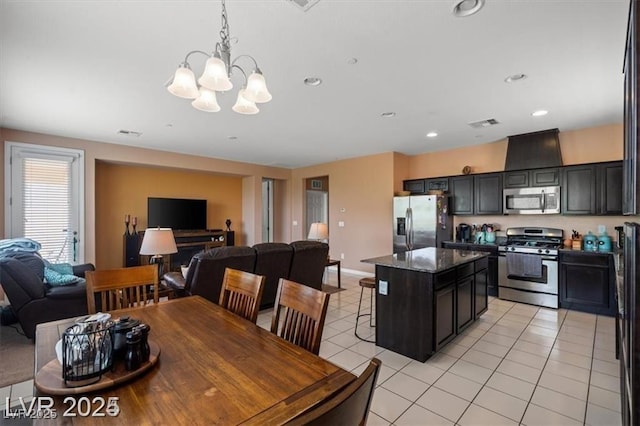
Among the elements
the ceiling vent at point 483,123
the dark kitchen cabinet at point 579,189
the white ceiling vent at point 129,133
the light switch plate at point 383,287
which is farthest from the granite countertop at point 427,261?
the white ceiling vent at point 129,133

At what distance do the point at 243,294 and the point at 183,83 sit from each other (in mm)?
1339

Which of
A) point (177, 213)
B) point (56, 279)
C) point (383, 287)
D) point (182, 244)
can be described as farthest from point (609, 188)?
point (177, 213)

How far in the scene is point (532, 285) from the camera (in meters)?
4.45

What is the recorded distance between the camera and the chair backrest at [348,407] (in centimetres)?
57

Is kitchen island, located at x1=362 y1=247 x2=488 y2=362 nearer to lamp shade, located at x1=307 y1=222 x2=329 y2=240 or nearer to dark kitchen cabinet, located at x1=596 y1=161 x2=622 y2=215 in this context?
lamp shade, located at x1=307 y1=222 x2=329 y2=240

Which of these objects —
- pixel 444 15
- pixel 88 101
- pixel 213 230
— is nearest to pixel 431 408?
pixel 444 15

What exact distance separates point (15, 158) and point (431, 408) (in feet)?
21.4

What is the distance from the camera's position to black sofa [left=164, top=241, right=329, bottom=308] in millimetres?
3314

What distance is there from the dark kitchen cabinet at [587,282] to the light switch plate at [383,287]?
3046mm

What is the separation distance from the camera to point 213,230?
7383 millimetres

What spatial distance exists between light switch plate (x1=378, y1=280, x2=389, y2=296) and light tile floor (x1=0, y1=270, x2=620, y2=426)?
23.1 inches

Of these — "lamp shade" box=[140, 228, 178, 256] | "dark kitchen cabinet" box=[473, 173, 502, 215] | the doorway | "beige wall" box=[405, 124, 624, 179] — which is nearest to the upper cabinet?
"dark kitchen cabinet" box=[473, 173, 502, 215]

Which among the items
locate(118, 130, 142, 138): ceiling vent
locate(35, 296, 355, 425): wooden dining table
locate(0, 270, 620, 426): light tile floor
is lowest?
locate(0, 270, 620, 426): light tile floor

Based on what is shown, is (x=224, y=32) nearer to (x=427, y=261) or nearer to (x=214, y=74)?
(x=214, y=74)
